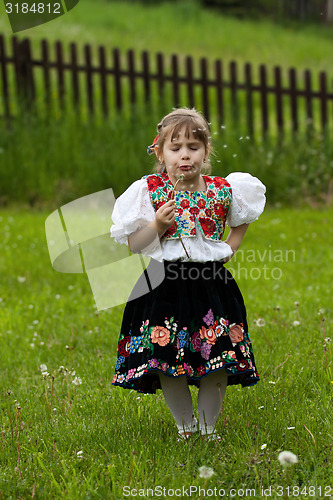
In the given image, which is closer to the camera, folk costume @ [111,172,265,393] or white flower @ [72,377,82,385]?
folk costume @ [111,172,265,393]

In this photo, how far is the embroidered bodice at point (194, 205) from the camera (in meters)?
3.26

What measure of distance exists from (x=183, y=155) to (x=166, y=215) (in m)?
0.30

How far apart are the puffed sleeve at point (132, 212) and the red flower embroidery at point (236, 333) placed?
616mm

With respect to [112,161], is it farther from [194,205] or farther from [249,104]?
[194,205]

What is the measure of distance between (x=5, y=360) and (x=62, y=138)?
5.86 metres

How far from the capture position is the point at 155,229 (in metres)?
3.16

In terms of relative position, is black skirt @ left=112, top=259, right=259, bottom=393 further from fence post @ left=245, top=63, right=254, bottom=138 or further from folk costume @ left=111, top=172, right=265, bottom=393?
fence post @ left=245, top=63, right=254, bottom=138

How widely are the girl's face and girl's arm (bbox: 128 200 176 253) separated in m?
0.18

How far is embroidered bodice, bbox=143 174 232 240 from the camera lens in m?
3.26

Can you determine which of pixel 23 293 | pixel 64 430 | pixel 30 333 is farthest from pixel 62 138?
pixel 64 430

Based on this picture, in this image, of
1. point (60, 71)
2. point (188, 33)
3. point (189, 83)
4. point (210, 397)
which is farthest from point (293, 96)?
point (188, 33)

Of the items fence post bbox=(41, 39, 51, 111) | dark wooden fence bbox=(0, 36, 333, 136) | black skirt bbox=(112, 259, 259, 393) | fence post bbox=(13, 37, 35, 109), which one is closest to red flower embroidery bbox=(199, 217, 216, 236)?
black skirt bbox=(112, 259, 259, 393)

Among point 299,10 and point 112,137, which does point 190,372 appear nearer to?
point 112,137

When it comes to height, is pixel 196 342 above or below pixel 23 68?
below
